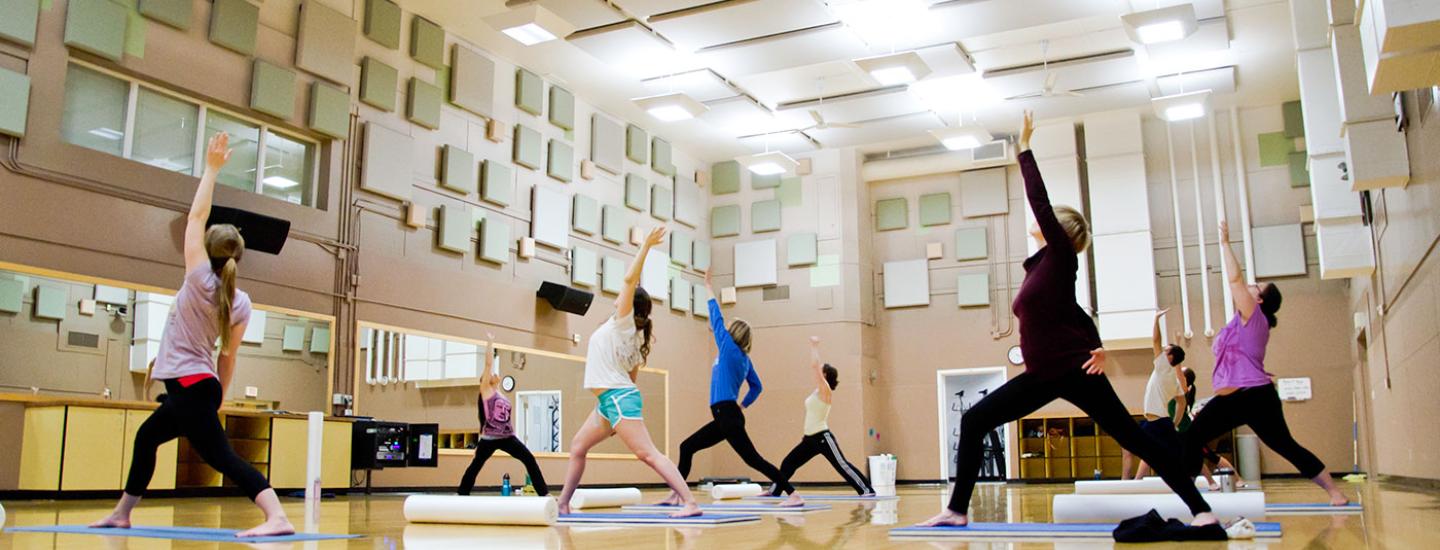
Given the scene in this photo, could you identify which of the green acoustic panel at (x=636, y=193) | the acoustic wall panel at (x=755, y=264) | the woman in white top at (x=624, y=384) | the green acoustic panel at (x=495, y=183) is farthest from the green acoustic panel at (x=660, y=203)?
the woman in white top at (x=624, y=384)

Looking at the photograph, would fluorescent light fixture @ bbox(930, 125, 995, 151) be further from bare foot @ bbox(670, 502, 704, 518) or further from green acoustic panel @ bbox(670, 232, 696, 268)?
bare foot @ bbox(670, 502, 704, 518)

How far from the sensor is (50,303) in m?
9.09

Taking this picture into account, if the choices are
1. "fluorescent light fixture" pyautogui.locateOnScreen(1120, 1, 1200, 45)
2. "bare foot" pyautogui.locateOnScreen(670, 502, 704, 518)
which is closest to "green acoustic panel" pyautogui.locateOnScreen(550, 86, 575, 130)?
"fluorescent light fixture" pyautogui.locateOnScreen(1120, 1, 1200, 45)

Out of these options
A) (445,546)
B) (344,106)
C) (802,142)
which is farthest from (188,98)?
(802,142)

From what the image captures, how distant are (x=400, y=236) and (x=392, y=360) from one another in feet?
4.65

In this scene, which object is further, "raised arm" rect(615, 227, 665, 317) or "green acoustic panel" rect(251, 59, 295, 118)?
"green acoustic panel" rect(251, 59, 295, 118)

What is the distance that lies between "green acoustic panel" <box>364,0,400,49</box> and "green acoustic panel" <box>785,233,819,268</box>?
7.68 metres

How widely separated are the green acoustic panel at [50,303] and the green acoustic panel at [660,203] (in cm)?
900

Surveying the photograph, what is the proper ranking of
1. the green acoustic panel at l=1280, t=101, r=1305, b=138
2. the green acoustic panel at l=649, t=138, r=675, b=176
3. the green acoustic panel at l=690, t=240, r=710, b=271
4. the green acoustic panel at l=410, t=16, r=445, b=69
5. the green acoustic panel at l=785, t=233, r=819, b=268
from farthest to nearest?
the green acoustic panel at l=690, t=240, r=710, b=271, the green acoustic panel at l=785, t=233, r=819, b=268, the green acoustic panel at l=649, t=138, r=675, b=176, the green acoustic panel at l=1280, t=101, r=1305, b=138, the green acoustic panel at l=410, t=16, r=445, b=69

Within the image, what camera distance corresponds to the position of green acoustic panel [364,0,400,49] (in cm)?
1217

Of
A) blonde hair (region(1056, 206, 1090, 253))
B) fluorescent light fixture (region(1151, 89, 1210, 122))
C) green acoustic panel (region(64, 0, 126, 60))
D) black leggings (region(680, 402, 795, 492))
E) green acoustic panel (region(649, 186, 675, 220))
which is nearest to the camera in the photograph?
blonde hair (region(1056, 206, 1090, 253))

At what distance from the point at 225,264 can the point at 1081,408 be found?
3.56 m

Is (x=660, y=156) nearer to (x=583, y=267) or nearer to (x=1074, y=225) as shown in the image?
(x=583, y=267)

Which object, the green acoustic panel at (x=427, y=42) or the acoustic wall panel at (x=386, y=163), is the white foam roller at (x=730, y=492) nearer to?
the acoustic wall panel at (x=386, y=163)
